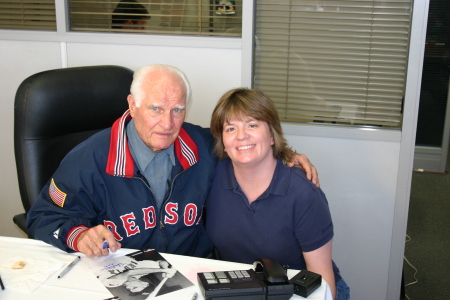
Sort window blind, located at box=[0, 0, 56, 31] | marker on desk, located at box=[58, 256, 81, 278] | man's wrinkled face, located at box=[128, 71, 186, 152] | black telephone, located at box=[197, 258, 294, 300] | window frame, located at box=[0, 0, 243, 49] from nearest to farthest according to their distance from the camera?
black telephone, located at box=[197, 258, 294, 300] → marker on desk, located at box=[58, 256, 81, 278] → man's wrinkled face, located at box=[128, 71, 186, 152] → window frame, located at box=[0, 0, 243, 49] → window blind, located at box=[0, 0, 56, 31]

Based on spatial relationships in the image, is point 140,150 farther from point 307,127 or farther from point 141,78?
point 307,127

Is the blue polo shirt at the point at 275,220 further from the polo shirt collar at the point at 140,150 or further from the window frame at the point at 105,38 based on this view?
the window frame at the point at 105,38

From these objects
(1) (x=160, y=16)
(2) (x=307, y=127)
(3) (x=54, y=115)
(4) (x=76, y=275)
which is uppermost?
(1) (x=160, y=16)

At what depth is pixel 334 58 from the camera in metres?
2.27

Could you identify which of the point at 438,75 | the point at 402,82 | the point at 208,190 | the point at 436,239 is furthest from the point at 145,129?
the point at 438,75

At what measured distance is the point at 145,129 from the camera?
68.9 inches

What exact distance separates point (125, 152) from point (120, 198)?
161 mm

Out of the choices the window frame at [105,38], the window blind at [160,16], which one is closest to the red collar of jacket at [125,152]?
the window frame at [105,38]

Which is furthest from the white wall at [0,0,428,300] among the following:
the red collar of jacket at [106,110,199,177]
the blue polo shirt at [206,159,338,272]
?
the blue polo shirt at [206,159,338,272]

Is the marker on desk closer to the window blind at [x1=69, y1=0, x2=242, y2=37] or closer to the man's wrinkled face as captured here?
the man's wrinkled face

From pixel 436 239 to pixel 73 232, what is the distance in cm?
266

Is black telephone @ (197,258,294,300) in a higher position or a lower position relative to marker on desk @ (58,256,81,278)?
higher

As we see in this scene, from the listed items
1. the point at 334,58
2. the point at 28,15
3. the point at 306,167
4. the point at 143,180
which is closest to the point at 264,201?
the point at 306,167

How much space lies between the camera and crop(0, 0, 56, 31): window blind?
2637 millimetres
